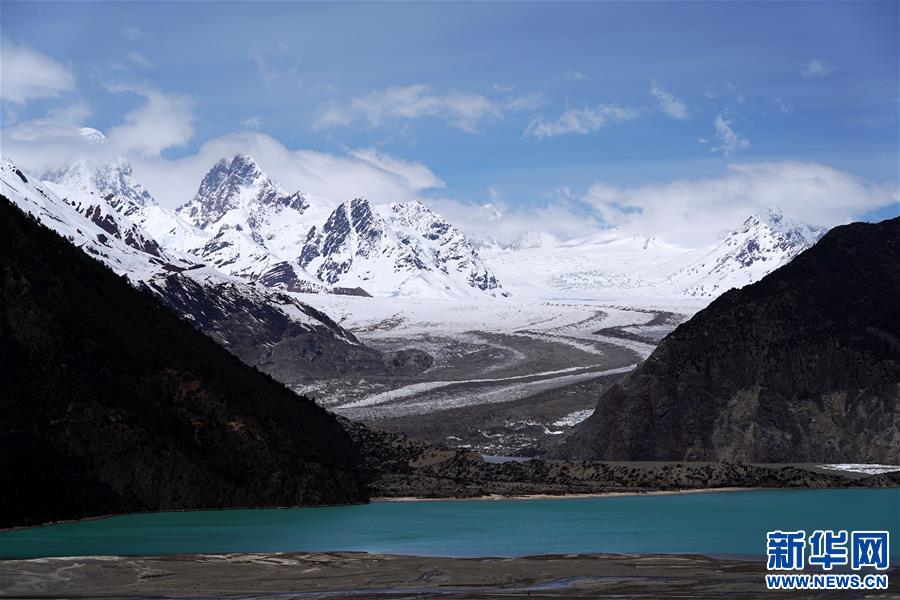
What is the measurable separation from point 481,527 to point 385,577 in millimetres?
19525

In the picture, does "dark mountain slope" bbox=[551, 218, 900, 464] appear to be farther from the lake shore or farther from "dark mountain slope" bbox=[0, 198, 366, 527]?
"dark mountain slope" bbox=[0, 198, 366, 527]

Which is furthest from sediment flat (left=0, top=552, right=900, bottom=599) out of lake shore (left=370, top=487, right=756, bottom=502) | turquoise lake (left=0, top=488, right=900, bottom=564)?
lake shore (left=370, top=487, right=756, bottom=502)

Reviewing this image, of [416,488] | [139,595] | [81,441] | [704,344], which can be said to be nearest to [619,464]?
[704,344]

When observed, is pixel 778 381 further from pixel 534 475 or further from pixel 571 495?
pixel 571 495

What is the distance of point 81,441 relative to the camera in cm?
7038

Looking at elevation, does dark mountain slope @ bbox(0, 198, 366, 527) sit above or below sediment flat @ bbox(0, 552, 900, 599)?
above

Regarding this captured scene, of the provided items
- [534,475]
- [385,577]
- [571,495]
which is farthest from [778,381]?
[385,577]

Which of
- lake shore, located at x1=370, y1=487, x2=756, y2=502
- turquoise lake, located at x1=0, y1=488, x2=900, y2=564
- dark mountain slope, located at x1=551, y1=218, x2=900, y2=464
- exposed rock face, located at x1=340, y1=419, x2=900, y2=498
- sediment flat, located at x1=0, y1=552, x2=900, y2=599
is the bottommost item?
sediment flat, located at x1=0, y1=552, x2=900, y2=599

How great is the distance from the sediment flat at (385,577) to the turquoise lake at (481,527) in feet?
11.2

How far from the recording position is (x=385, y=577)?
Result: 154 ft

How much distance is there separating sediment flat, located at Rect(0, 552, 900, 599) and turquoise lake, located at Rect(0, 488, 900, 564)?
3.40m

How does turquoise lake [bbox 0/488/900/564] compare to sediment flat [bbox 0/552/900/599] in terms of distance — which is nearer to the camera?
sediment flat [bbox 0/552/900/599]

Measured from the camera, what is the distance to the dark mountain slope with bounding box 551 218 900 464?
106 metres

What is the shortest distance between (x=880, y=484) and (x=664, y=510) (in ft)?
69.9
